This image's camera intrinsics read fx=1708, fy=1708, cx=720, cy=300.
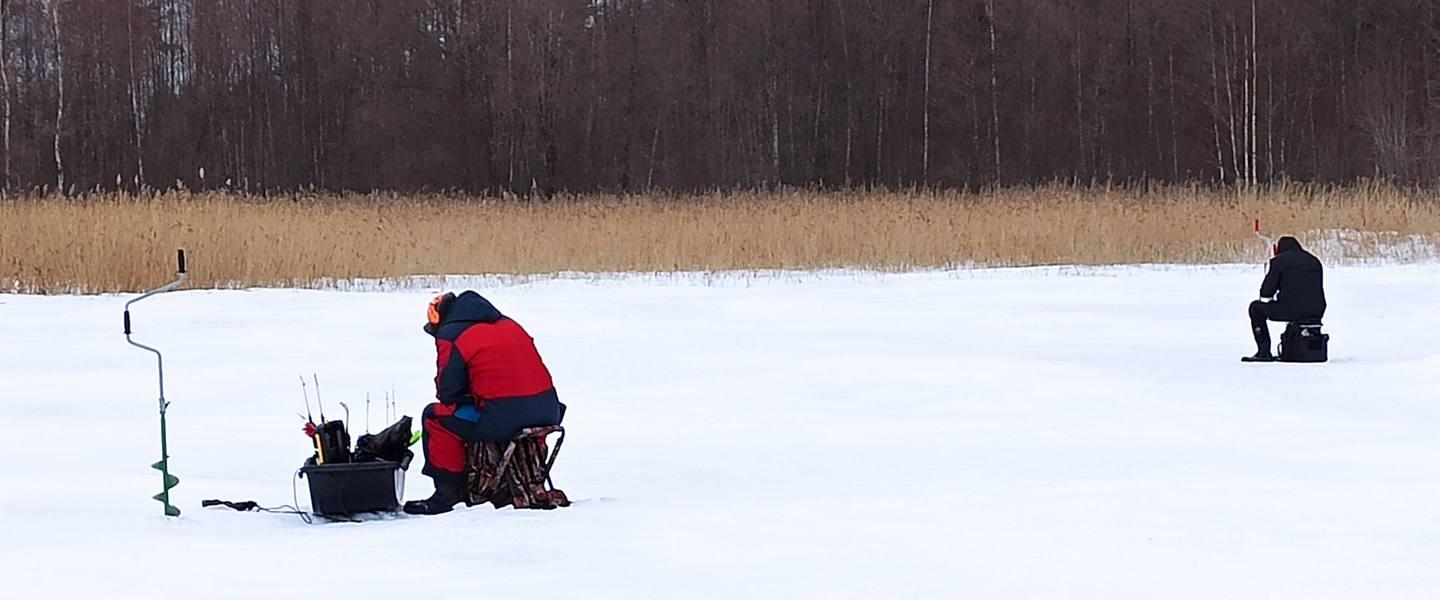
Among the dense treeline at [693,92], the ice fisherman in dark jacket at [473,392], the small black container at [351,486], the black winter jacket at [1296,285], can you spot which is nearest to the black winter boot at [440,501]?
the ice fisherman in dark jacket at [473,392]

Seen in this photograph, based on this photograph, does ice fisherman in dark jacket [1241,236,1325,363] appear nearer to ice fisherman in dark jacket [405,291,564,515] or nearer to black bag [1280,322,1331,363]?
black bag [1280,322,1331,363]

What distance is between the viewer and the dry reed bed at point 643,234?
17.4 metres

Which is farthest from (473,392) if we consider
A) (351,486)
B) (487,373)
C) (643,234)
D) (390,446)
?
(643,234)

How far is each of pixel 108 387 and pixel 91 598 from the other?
577 centimetres

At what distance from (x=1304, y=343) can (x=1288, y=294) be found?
13.0 inches

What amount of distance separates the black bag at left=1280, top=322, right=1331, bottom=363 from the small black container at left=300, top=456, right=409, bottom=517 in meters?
6.65

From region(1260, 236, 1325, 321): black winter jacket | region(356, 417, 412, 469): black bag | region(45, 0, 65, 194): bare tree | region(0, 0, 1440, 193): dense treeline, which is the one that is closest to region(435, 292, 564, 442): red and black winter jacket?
region(356, 417, 412, 469): black bag

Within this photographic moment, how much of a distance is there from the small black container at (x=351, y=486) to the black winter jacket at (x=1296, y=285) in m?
6.62

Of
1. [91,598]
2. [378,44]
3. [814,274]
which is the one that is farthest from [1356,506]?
[378,44]

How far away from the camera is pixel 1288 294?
10.9m

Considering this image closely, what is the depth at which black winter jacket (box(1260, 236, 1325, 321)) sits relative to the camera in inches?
424

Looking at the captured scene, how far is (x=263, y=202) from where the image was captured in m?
21.7

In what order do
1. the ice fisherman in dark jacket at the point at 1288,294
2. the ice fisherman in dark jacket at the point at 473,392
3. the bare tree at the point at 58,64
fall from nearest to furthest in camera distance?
the ice fisherman in dark jacket at the point at 473,392
the ice fisherman in dark jacket at the point at 1288,294
the bare tree at the point at 58,64

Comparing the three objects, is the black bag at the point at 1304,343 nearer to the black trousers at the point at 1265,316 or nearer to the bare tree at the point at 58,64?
the black trousers at the point at 1265,316
